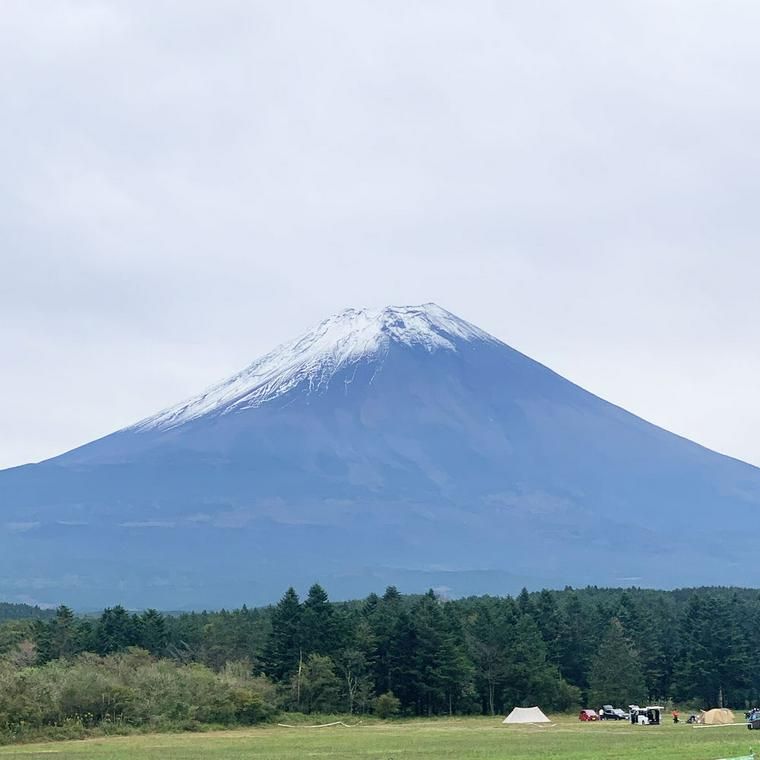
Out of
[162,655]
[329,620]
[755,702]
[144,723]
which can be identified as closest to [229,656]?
[162,655]

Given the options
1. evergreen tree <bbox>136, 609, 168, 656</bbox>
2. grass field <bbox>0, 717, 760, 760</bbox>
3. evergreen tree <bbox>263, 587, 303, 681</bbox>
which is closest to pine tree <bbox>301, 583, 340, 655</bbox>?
evergreen tree <bbox>263, 587, 303, 681</bbox>

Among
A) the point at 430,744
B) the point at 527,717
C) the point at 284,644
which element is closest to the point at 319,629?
the point at 284,644

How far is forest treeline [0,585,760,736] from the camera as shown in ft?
212

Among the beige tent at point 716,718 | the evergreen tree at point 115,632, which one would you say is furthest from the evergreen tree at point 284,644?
the beige tent at point 716,718

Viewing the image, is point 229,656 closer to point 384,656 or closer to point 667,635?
point 384,656

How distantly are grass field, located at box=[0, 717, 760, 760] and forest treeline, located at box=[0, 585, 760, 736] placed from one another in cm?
500

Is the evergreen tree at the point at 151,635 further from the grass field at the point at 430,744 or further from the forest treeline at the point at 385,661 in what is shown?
the grass field at the point at 430,744

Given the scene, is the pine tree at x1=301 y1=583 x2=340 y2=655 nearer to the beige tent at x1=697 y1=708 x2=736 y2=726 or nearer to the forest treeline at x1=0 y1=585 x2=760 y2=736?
the forest treeline at x1=0 y1=585 x2=760 y2=736

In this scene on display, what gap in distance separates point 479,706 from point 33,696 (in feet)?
99.3

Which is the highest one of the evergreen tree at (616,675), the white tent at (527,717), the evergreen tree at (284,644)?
the evergreen tree at (284,644)

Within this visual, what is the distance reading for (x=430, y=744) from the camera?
160 feet

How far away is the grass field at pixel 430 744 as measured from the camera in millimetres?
40438

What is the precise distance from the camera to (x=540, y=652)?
3174 inches

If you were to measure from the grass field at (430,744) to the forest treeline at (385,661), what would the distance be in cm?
500
